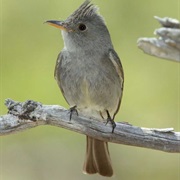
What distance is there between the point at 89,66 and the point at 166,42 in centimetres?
145

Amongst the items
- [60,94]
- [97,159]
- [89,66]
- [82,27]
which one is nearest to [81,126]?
[89,66]

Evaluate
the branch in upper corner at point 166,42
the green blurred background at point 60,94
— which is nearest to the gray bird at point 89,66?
the branch in upper corner at point 166,42

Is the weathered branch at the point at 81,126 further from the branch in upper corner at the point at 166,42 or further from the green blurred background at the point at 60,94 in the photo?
the green blurred background at the point at 60,94

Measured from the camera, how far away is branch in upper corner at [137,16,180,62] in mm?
5172

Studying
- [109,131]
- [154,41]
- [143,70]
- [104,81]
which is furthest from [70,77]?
[143,70]

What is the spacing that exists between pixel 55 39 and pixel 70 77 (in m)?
2.44

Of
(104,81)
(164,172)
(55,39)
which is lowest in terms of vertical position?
(164,172)

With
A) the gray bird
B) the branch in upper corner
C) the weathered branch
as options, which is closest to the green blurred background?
the gray bird

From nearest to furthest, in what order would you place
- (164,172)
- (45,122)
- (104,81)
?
(45,122) < (104,81) < (164,172)

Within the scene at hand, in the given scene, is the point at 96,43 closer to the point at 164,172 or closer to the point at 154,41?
the point at 154,41

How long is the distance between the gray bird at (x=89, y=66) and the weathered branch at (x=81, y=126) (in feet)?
1.58

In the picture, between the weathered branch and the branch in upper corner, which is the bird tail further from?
the branch in upper corner

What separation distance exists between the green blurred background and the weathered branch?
2.55m

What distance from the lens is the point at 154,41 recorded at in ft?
17.1
